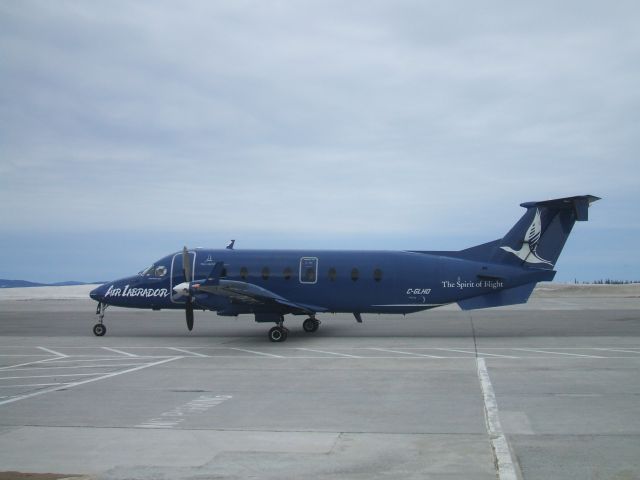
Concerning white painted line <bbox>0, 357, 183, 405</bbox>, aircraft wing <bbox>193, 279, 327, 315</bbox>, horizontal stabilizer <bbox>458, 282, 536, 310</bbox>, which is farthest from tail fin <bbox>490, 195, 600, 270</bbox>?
white painted line <bbox>0, 357, 183, 405</bbox>

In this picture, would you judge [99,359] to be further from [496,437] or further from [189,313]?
[496,437]

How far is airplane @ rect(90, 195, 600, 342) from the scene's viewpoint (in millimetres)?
24703

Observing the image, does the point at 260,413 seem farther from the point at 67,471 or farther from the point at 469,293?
the point at 469,293

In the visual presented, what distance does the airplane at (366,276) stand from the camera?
81.0ft

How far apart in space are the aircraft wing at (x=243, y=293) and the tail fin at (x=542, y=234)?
8.75 m

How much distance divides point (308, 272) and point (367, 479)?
18.2 metres

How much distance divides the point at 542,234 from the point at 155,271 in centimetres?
1527

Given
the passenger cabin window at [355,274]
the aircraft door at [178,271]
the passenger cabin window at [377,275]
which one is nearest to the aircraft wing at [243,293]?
the passenger cabin window at [355,274]

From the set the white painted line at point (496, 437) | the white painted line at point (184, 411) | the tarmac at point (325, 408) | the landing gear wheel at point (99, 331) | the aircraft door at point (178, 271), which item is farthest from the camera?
the landing gear wheel at point (99, 331)

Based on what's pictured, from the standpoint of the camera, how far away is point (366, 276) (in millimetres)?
25828

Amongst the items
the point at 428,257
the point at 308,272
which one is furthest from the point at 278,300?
the point at 428,257

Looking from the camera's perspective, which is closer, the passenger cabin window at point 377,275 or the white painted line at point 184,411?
the white painted line at point 184,411

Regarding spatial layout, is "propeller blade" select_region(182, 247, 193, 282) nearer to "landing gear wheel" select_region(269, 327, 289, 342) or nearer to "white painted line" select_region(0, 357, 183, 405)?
"landing gear wheel" select_region(269, 327, 289, 342)

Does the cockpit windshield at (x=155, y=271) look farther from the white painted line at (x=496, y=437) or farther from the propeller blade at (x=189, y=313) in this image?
the white painted line at (x=496, y=437)
